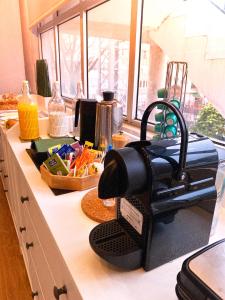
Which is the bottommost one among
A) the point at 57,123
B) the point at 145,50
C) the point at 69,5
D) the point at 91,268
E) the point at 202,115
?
the point at 91,268

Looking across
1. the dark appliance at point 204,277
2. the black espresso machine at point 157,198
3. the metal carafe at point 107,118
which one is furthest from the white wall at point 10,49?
the dark appliance at point 204,277

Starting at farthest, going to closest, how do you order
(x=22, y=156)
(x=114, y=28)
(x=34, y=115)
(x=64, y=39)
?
(x=64, y=39), (x=114, y=28), (x=34, y=115), (x=22, y=156)

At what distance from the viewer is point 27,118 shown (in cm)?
124

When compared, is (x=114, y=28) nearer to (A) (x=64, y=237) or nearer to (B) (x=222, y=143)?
(B) (x=222, y=143)

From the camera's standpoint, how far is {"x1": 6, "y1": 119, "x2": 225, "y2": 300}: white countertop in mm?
435

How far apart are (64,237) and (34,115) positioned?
2.76ft

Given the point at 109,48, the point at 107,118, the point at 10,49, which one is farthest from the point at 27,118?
the point at 10,49

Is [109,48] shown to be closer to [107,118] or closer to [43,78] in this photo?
[43,78]

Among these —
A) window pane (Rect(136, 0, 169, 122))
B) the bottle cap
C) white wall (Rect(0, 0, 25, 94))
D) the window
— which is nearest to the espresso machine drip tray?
the window

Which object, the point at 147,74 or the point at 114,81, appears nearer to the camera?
the point at 147,74

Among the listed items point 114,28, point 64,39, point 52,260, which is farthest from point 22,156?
point 64,39

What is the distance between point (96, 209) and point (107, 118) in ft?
1.64

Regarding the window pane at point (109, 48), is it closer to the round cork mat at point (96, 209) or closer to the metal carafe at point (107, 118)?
the metal carafe at point (107, 118)

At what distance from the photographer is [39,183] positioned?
2.73ft
